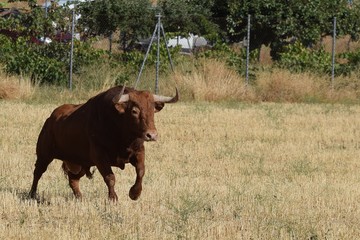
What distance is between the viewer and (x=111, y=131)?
9289 millimetres

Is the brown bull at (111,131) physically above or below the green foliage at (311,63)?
below

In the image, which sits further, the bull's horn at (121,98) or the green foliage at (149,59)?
the green foliage at (149,59)

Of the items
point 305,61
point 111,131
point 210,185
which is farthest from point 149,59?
point 111,131

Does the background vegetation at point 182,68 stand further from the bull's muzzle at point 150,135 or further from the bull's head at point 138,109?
the bull's muzzle at point 150,135

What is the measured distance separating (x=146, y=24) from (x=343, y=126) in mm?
17503

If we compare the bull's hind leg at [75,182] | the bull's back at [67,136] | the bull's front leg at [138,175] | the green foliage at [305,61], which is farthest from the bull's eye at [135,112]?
the green foliage at [305,61]

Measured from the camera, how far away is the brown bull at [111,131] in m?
9.05

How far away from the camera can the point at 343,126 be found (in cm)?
1920

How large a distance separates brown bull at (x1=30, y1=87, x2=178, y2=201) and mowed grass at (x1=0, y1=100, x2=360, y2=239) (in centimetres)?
39

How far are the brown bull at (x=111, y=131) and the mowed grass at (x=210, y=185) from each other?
0.39 m

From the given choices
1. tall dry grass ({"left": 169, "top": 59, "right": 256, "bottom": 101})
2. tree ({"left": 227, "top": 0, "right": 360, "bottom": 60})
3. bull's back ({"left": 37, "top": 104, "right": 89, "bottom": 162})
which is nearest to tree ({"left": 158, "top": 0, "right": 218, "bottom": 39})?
tree ({"left": 227, "top": 0, "right": 360, "bottom": 60})

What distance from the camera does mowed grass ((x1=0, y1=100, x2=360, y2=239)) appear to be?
779 cm

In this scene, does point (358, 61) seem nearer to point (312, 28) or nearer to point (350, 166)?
point (312, 28)

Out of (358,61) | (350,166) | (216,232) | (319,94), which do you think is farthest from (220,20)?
(216,232)
